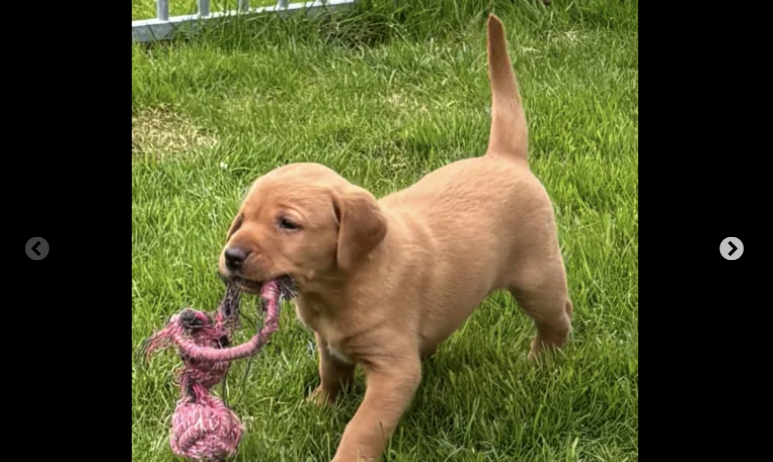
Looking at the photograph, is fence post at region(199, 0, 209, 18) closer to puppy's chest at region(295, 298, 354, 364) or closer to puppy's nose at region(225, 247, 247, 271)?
puppy's chest at region(295, 298, 354, 364)

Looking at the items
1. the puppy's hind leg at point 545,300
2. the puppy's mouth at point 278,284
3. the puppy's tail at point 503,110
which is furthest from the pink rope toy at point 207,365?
the puppy's tail at point 503,110

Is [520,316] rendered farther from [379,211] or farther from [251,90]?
[251,90]

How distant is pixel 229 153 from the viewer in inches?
178

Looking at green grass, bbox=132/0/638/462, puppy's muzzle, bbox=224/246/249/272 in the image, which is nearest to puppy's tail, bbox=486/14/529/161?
green grass, bbox=132/0/638/462

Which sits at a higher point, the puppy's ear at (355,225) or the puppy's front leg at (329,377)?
the puppy's ear at (355,225)

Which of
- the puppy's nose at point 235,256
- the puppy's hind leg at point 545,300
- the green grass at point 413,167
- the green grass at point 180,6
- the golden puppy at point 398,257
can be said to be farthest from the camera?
the green grass at point 180,6

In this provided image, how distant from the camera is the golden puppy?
2.47 meters

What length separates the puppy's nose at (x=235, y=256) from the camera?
2.36 meters

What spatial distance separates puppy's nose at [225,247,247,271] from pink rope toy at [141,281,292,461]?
4.2 inches

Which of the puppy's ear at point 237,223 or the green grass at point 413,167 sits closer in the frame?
the puppy's ear at point 237,223

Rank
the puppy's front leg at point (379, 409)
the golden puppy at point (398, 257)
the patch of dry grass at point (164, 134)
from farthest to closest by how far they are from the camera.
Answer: the patch of dry grass at point (164, 134) < the puppy's front leg at point (379, 409) < the golden puppy at point (398, 257)

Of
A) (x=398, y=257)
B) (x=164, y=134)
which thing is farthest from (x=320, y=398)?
(x=164, y=134)

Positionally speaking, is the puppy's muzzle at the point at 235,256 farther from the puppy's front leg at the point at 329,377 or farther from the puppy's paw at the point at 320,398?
the puppy's paw at the point at 320,398

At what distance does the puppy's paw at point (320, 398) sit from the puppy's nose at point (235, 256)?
757 millimetres
